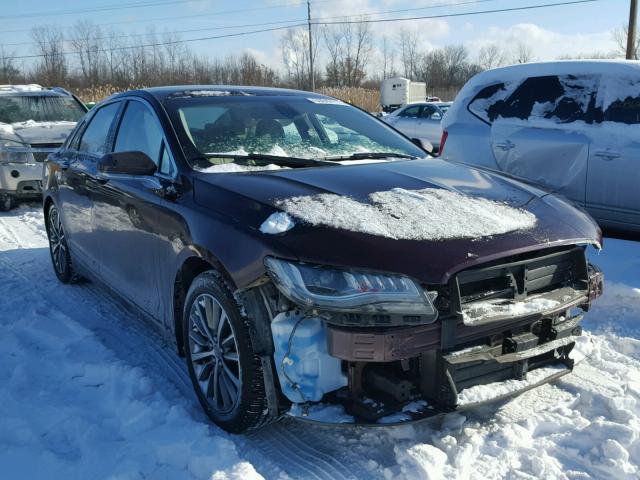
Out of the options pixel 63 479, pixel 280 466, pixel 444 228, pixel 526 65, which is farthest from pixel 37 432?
pixel 526 65

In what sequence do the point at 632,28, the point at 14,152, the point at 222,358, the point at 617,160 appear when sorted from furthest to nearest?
the point at 632,28 → the point at 14,152 → the point at 617,160 → the point at 222,358

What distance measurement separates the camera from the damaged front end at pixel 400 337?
235 cm

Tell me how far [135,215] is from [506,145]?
418cm

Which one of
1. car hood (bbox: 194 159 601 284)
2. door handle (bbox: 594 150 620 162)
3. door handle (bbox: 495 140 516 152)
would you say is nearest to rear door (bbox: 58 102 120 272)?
car hood (bbox: 194 159 601 284)

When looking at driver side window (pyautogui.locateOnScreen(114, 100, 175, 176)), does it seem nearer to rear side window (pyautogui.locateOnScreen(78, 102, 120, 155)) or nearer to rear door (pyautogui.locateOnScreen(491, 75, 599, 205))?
rear side window (pyautogui.locateOnScreen(78, 102, 120, 155))

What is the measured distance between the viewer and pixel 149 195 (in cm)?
344

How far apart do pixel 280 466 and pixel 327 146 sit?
6.41 feet

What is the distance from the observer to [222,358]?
2.90m

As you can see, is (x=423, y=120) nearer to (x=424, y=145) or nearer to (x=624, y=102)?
(x=624, y=102)

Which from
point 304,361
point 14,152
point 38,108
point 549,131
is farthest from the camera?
point 38,108

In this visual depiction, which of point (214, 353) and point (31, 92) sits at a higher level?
point (31, 92)

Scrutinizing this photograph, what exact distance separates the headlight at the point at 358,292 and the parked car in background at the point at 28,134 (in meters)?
7.98

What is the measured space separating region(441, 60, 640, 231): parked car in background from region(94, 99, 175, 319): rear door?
329 centimetres

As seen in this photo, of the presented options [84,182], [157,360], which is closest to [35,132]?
[84,182]
